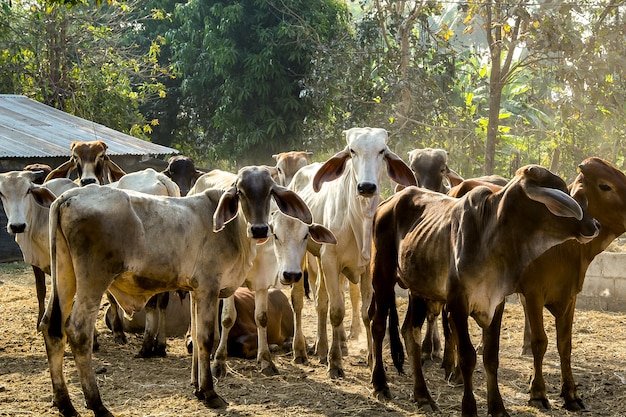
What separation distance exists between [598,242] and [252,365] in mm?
3089

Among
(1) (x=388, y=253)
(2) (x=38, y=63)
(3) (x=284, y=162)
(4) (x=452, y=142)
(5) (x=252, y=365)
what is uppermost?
(2) (x=38, y=63)

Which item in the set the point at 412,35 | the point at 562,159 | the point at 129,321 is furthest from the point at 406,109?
the point at 129,321

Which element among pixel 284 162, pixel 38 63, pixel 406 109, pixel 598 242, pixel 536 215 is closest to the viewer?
pixel 536 215

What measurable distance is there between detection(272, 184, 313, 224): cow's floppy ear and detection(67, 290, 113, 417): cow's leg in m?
1.40

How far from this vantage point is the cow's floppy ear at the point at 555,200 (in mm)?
5164

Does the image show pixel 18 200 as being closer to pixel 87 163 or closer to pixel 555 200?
pixel 87 163

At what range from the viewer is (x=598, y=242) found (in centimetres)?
649

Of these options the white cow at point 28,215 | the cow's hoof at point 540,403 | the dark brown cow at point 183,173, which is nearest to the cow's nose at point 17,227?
the white cow at point 28,215

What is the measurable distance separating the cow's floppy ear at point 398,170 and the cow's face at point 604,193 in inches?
57.8

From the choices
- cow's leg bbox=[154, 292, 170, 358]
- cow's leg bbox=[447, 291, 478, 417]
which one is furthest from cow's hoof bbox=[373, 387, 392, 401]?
cow's leg bbox=[154, 292, 170, 358]

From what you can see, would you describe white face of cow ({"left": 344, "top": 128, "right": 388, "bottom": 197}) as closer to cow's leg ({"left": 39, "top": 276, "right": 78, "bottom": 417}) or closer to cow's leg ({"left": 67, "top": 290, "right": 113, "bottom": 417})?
cow's leg ({"left": 67, "top": 290, "right": 113, "bottom": 417})

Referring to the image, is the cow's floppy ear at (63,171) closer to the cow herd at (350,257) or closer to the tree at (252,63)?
the cow herd at (350,257)

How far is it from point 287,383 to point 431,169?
8.62 feet

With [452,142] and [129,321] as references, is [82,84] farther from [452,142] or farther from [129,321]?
[129,321]
